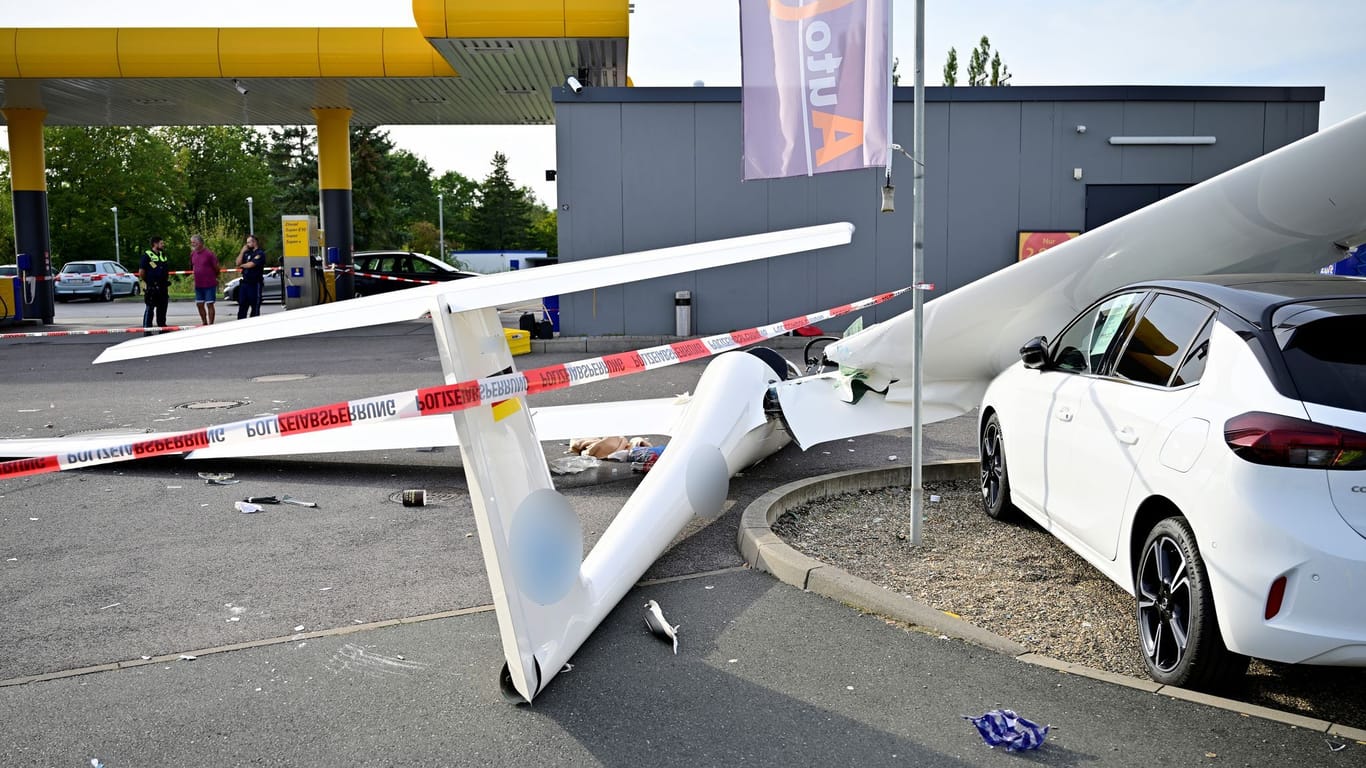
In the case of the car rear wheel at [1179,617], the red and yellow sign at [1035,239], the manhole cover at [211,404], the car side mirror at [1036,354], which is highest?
the red and yellow sign at [1035,239]

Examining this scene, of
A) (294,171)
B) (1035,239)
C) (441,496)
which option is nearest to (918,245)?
(441,496)

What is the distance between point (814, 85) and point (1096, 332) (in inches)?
84.7

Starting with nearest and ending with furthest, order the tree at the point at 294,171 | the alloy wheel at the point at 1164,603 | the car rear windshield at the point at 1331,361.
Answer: the car rear windshield at the point at 1331,361 < the alloy wheel at the point at 1164,603 < the tree at the point at 294,171

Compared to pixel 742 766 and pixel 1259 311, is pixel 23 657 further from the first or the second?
pixel 1259 311

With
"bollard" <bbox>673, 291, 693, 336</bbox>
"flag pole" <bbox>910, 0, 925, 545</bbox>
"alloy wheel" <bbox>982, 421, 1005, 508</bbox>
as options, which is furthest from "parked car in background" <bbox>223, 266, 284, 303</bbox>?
"flag pole" <bbox>910, 0, 925, 545</bbox>

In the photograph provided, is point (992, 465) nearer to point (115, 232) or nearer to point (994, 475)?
point (994, 475)

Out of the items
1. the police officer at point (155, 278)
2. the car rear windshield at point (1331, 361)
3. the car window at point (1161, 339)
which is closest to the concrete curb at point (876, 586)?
the car rear windshield at point (1331, 361)

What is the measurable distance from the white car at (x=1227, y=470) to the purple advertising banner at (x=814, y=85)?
179 cm

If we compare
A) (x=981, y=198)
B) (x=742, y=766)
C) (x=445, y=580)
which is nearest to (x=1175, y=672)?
(x=742, y=766)

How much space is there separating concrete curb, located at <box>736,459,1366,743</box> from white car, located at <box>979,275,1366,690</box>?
206 mm

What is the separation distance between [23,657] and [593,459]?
14.7 feet

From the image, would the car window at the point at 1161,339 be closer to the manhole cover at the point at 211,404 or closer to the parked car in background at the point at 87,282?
the manhole cover at the point at 211,404

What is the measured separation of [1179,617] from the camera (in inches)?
160

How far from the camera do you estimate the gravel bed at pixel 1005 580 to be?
4180 millimetres
